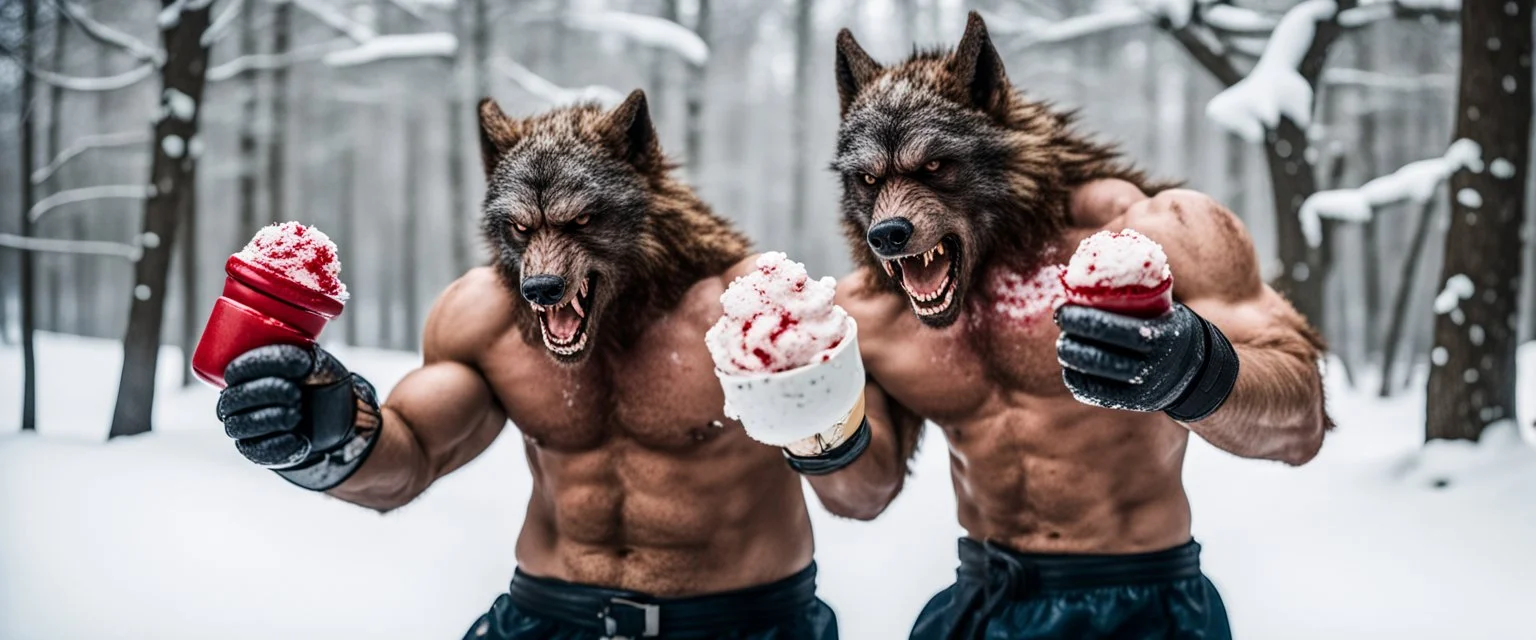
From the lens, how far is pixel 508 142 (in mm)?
1775

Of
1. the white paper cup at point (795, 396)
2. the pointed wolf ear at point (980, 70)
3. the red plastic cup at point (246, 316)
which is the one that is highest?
the pointed wolf ear at point (980, 70)

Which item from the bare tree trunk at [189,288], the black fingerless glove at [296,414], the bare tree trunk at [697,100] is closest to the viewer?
the black fingerless glove at [296,414]

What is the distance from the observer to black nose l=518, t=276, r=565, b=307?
1.57 metres

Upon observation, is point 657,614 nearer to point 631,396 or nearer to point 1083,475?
point 631,396

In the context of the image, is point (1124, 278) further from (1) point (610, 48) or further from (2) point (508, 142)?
(1) point (610, 48)

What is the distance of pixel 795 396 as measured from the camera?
3.99ft

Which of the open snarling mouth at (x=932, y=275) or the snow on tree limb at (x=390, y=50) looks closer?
the open snarling mouth at (x=932, y=275)

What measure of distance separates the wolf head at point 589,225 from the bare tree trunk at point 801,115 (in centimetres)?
480

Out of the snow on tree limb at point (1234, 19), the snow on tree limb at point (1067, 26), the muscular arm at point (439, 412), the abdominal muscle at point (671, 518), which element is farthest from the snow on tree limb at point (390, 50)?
the abdominal muscle at point (671, 518)

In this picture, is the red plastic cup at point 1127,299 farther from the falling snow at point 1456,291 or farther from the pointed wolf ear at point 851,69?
the falling snow at point 1456,291

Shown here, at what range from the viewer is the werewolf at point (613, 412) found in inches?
67.0

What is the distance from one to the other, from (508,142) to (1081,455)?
1025 mm

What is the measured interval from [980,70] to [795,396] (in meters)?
0.67

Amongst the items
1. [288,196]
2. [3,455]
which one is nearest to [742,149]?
[288,196]
